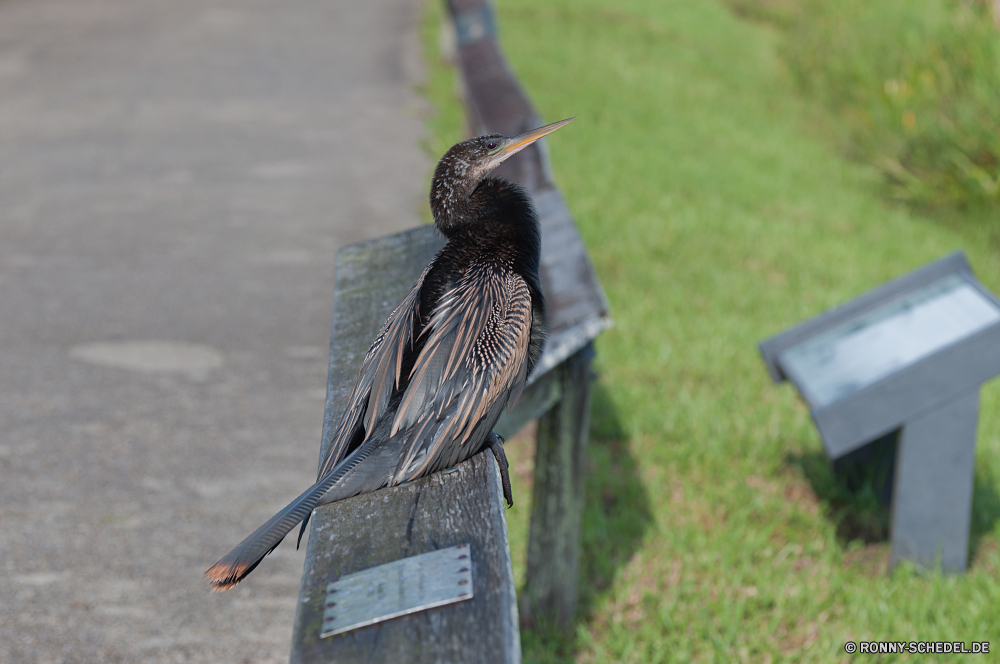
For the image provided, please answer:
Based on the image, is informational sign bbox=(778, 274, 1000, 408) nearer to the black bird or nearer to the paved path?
the black bird

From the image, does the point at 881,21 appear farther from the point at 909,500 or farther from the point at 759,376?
the point at 909,500

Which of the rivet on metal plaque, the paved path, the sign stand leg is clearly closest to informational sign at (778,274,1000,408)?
the sign stand leg

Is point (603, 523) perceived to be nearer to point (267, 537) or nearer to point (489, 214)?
point (489, 214)

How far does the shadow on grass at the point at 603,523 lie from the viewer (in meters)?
2.95

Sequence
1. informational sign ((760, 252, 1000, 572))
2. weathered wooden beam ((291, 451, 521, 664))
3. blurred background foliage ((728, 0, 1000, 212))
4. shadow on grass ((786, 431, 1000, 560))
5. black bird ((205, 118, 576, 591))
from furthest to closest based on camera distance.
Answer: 1. blurred background foliage ((728, 0, 1000, 212))
2. shadow on grass ((786, 431, 1000, 560))
3. informational sign ((760, 252, 1000, 572))
4. black bird ((205, 118, 576, 591))
5. weathered wooden beam ((291, 451, 521, 664))

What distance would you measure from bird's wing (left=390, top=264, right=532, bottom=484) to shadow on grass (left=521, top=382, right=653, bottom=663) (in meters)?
1.58

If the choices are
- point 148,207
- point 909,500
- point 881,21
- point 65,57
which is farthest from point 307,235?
point 881,21

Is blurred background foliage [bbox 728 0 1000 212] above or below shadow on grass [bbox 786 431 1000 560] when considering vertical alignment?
below

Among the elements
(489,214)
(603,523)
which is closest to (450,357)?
(489,214)

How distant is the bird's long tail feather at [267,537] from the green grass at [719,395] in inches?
67.4

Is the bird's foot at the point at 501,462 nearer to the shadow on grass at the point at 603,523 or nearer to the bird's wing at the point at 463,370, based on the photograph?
the bird's wing at the point at 463,370

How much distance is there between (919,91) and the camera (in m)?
8.38

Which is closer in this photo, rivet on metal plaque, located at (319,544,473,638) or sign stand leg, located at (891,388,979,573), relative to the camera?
rivet on metal plaque, located at (319,544,473,638)

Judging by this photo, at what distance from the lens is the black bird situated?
56.6 inches
